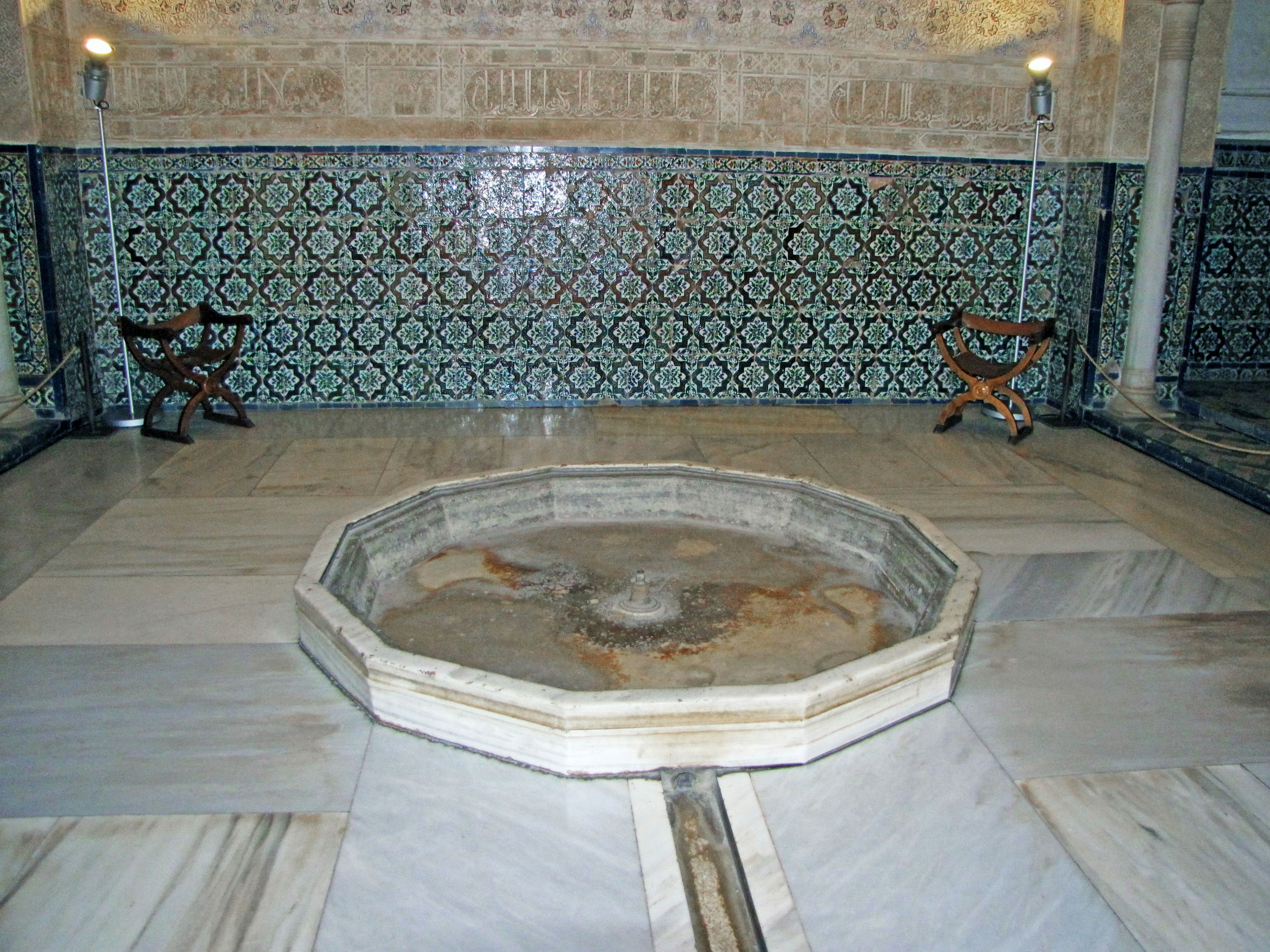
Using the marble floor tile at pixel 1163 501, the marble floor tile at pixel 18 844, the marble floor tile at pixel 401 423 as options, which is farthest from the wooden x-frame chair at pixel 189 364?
the marble floor tile at pixel 1163 501

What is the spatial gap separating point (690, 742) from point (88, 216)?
14.8 feet

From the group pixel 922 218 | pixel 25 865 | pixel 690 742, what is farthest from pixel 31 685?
pixel 922 218

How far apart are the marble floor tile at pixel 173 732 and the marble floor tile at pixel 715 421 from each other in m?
2.68

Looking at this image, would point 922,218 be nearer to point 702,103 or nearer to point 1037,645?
point 702,103

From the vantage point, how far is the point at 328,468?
15.1 ft

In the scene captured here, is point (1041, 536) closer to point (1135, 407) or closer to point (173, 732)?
point (1135, 407)

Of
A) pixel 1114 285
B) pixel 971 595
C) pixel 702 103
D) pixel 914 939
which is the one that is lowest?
pixel 914 939

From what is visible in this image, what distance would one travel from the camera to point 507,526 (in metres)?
3.95

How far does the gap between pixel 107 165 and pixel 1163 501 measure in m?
4.95

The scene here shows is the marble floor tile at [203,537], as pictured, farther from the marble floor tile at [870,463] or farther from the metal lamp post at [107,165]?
the marble floor tile at [870,463]

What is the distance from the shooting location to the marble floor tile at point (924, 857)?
1.86 metres

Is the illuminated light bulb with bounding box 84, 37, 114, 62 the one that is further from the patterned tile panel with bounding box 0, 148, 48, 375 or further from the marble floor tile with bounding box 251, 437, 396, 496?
the marble floor tile with bounding box 251, 437, 396, 496

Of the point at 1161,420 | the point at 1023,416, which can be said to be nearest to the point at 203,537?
the point at 1023,416

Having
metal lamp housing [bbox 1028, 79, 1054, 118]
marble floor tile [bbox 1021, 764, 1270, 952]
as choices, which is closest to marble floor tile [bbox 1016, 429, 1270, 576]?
marble floor tile [bbox 1021, 764, 1270, 952]
